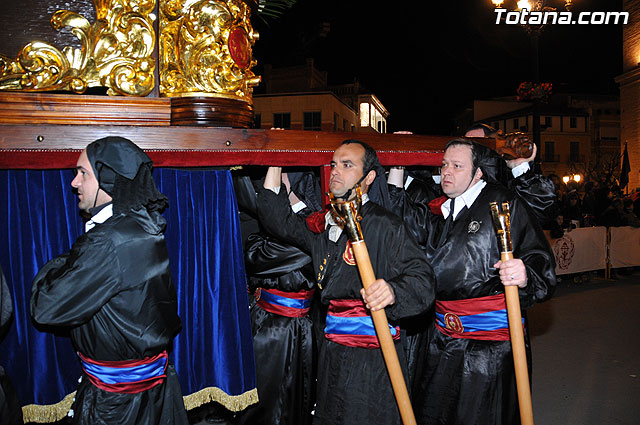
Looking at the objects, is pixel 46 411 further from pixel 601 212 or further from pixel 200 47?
pixel 601 212

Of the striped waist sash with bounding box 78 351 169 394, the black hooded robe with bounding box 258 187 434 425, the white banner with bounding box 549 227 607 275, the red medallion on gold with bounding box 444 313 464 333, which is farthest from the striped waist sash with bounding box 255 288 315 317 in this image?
the white banner with bounding box 549 227 607 275

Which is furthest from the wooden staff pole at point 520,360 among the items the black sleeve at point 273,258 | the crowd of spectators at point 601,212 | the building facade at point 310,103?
the building facade at point 310,103

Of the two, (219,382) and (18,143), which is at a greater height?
(18,143)

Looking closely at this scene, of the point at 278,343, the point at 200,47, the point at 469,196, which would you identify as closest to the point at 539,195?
the point at 469,196

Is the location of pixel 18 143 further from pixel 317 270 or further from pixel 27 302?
pixel 317 270

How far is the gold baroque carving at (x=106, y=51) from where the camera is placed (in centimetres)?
246

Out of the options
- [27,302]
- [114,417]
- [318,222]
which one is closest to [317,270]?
[318,222]

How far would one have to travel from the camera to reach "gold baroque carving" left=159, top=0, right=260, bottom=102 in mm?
2531

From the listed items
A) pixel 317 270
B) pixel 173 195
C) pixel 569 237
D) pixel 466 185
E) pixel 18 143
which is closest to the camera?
pixel 18 143

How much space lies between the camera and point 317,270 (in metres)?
3.02

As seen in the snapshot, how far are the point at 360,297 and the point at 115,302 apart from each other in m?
1.35

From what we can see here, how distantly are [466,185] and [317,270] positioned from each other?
1.21 meters

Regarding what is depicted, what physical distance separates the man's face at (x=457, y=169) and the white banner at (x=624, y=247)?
31.2 feet

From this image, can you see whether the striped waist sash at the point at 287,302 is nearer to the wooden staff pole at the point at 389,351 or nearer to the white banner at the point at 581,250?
the wooden staff pole at the point at 389,351
